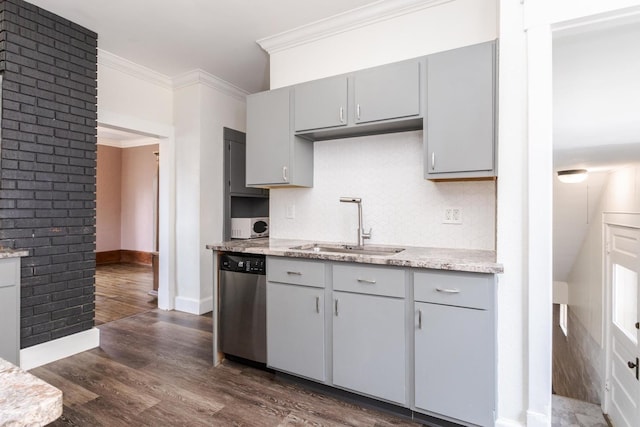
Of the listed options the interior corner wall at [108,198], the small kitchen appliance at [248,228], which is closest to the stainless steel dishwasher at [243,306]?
the small kitchen appliance at [248,228]

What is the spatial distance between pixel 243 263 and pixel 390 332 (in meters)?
1.18

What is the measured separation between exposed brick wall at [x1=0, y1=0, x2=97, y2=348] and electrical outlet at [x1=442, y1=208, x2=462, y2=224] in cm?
305

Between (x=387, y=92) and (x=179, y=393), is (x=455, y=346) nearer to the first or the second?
(x=387, y=92)

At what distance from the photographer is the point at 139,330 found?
11.1ft

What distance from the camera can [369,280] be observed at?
2.01 m

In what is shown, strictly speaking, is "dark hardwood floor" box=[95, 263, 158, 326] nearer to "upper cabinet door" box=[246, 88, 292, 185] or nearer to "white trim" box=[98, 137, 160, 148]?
"upper cabinet door" box=[246, 88, 292, 185]

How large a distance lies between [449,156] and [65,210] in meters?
3.05

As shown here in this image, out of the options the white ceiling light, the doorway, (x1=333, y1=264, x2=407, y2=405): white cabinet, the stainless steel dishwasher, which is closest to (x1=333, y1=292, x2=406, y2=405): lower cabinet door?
(x1=333, y1=264, x2=407, y2=405): white cabinet

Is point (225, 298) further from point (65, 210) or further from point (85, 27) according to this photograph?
point (85, 27)

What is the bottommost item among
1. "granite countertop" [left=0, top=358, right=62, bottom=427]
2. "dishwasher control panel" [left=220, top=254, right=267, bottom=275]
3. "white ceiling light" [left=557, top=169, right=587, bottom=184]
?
"dishwasher control panel" [left=220, top=254, right=267, bottom=275]

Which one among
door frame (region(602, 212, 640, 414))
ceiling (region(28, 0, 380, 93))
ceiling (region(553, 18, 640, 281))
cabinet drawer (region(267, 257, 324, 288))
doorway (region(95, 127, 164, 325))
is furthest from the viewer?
doorway (region(95, 127, 164, 325))

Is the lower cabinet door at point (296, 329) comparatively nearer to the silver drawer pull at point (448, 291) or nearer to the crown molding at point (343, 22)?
the silver drawer pull at point (448, 291)

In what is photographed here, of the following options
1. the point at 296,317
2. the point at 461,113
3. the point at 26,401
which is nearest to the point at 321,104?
the point at 461,113

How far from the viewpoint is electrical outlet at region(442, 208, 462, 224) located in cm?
237
